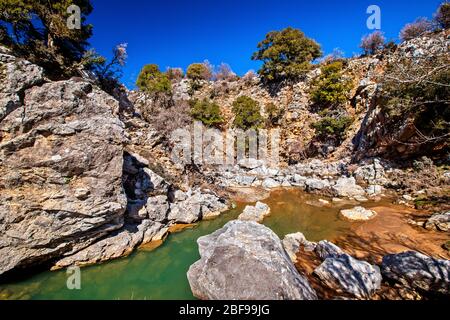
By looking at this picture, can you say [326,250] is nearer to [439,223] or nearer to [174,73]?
[439,223]

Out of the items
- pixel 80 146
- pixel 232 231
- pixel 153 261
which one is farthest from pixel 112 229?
pixel 232 231

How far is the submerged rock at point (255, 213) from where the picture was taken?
8.51 metres

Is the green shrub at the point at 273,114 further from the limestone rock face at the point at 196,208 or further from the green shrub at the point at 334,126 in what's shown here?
the limestone rock face at the point at 196,208

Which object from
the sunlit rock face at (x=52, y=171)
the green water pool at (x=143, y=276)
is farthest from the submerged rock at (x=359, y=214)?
the sunlit rock face at (x=52, y=171)

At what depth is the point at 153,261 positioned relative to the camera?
18.8 feet

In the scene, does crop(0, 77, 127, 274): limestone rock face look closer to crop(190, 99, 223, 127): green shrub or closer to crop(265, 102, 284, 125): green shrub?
crop(190, 99, 223, 127): green shrub

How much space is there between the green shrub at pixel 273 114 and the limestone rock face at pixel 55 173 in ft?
60.4

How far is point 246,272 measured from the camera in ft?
12.3

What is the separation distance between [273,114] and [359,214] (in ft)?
50.5

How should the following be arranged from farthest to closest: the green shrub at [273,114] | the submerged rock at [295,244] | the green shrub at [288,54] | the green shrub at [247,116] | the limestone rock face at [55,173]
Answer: the green shrub at [288,54] → the green shrub at [273,114] → the green shrub at [247,116] → the submerged rock at [295,244] → the limestone rock face at [55,173]

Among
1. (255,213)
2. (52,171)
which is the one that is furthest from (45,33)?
(255,213)

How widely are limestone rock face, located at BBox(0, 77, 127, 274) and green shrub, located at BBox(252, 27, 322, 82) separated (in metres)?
22.2
